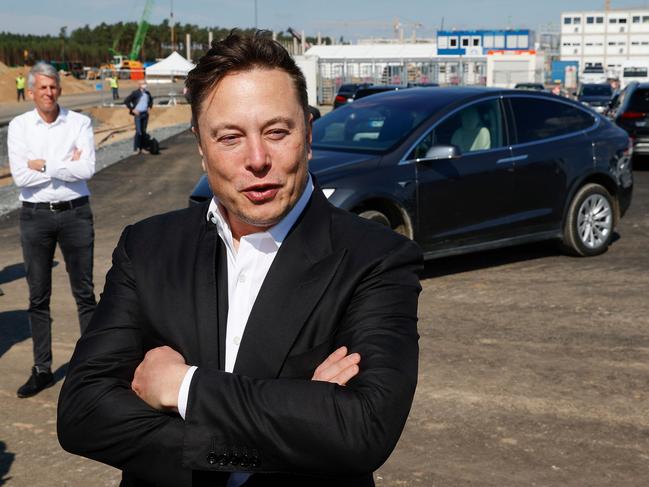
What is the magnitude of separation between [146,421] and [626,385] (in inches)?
174

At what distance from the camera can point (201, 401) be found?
1863 millimetres

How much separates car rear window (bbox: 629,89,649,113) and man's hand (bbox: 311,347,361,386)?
58.9 ft

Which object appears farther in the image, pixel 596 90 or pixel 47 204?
pixel 596 90

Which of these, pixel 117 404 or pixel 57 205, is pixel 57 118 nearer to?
pixel 57 205

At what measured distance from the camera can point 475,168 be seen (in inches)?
340

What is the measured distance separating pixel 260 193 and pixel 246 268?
7.0 inches

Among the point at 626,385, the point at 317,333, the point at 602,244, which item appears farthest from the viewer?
the point at 602,244

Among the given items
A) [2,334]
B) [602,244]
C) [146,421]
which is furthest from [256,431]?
[602,244]

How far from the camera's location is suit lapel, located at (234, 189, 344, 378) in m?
1.95

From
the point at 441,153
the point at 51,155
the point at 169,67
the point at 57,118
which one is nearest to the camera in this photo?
the point at 51,155

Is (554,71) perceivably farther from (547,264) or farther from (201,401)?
(201,401)

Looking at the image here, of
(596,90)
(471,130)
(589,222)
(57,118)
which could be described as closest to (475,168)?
(471,130)

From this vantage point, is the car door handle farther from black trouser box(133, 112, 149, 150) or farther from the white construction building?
the white construction building

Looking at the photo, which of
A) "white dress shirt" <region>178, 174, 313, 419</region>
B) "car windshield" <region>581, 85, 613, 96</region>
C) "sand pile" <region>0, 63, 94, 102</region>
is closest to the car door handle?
"white dress shirt" <region>178, 174, 313, 419</region>
